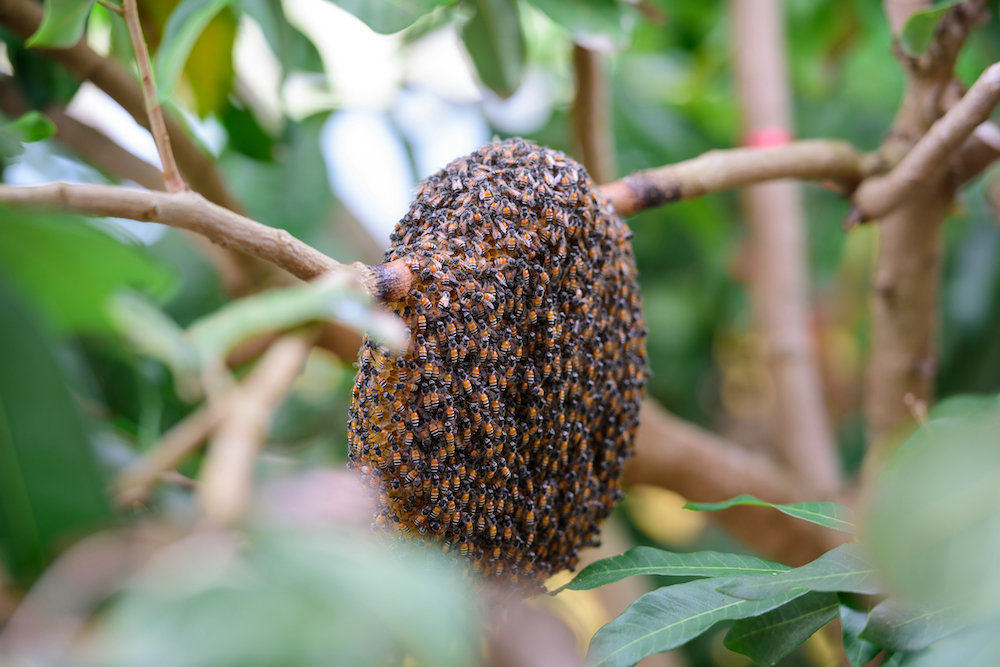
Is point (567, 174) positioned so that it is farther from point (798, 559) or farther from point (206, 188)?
point (798, 559)

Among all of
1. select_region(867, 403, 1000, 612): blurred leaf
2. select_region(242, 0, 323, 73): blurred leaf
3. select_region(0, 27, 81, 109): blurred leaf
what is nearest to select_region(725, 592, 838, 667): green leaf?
select_region(867, 403, 1000, 612): blurred leaf

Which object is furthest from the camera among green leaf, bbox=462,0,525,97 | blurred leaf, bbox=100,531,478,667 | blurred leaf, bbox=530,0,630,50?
green leaf, bbox=462,0,525,97

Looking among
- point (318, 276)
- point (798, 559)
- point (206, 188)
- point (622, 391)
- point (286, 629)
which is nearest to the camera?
point (286, 629)

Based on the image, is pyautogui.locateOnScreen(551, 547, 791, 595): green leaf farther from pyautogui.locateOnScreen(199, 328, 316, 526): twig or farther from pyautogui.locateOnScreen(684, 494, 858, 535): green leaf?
pyautogui.locateOnScreen(199, 328, 316, 526): twig

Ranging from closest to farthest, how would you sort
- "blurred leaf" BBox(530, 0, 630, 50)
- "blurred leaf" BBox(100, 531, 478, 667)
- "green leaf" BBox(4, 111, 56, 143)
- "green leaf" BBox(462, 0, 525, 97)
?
1. "blurred leaf" BBox(100, 531, 478, 667)
2. "green leaf" BBox(4, 111, 56, 143)
3. "blurred leaf" BBox(530, 0, 630, 50)
4. "green leaf" BBox(462, 0, 525, 97)

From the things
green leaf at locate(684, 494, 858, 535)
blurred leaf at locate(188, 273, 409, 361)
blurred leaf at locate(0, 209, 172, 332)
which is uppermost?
blurred leaf at locate(0, 209, 172, 332)

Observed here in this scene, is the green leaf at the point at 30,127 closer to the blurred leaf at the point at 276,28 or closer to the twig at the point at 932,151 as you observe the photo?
the blurred leaf at the point at 276,28

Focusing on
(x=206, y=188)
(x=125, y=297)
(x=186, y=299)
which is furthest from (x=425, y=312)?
(x=186, y=299)
